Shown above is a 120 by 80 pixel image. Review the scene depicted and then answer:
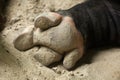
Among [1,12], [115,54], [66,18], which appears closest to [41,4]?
[1,12]

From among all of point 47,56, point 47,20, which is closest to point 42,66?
point 47,56

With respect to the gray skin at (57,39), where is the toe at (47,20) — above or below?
above

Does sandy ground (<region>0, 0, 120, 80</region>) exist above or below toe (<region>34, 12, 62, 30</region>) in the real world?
below

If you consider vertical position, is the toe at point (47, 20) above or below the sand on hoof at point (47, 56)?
above

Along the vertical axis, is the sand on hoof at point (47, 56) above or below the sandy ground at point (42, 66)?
above

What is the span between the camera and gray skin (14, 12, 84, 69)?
3.57 feet

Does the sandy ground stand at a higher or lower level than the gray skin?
lower

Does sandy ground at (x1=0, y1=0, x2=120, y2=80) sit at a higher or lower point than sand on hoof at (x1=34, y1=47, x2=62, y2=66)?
lower

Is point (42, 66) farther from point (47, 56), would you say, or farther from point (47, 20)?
point (47, 20)

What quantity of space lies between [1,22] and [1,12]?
87 millimetres

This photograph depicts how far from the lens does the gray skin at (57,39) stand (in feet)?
3.57

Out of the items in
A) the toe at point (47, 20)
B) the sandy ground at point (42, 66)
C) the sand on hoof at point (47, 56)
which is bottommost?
the sandy ground at point (42, 66)

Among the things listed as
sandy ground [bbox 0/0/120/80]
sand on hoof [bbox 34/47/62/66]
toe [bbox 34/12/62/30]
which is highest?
toe [bbox 34/12/62/30]

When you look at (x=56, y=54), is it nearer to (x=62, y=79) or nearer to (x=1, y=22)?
(x=62, y=79)
